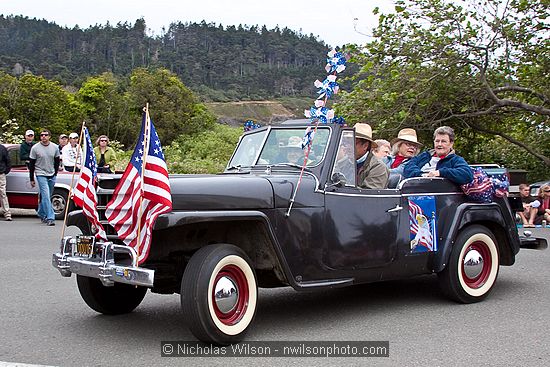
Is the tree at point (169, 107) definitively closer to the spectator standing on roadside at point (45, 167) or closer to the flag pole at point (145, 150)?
the spectator standing on roadside at point (45, 167)

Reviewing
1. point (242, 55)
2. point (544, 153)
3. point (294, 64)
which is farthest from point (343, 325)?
point (242, 55)

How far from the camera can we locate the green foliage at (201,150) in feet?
84.0

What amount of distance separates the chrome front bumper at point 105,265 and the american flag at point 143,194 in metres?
0.11

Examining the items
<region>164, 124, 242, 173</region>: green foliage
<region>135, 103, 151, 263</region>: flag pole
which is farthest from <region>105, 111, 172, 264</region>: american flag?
<region>164, 124, 242, 173</region>: green foliage

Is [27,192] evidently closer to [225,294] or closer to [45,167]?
[45,167]

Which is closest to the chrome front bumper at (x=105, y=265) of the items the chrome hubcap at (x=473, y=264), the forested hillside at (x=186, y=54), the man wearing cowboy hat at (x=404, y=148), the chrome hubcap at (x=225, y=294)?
the chrome hubcap at (x=225, y=294)

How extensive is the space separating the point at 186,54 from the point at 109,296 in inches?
5001

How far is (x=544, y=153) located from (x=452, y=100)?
17.7ft

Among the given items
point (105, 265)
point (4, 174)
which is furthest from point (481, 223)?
point (4, 174)

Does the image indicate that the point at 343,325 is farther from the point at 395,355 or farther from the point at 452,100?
the point at 452,100

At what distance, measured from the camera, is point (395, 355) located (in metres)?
4.90

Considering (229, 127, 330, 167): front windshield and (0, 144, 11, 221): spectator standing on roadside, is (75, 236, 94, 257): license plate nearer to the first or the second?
(229, 127, 330, 167): front windshield

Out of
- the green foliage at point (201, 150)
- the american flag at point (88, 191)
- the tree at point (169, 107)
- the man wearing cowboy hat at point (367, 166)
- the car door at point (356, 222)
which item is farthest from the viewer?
the tree at point (169, 107)

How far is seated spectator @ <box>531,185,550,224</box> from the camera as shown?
14091mm
